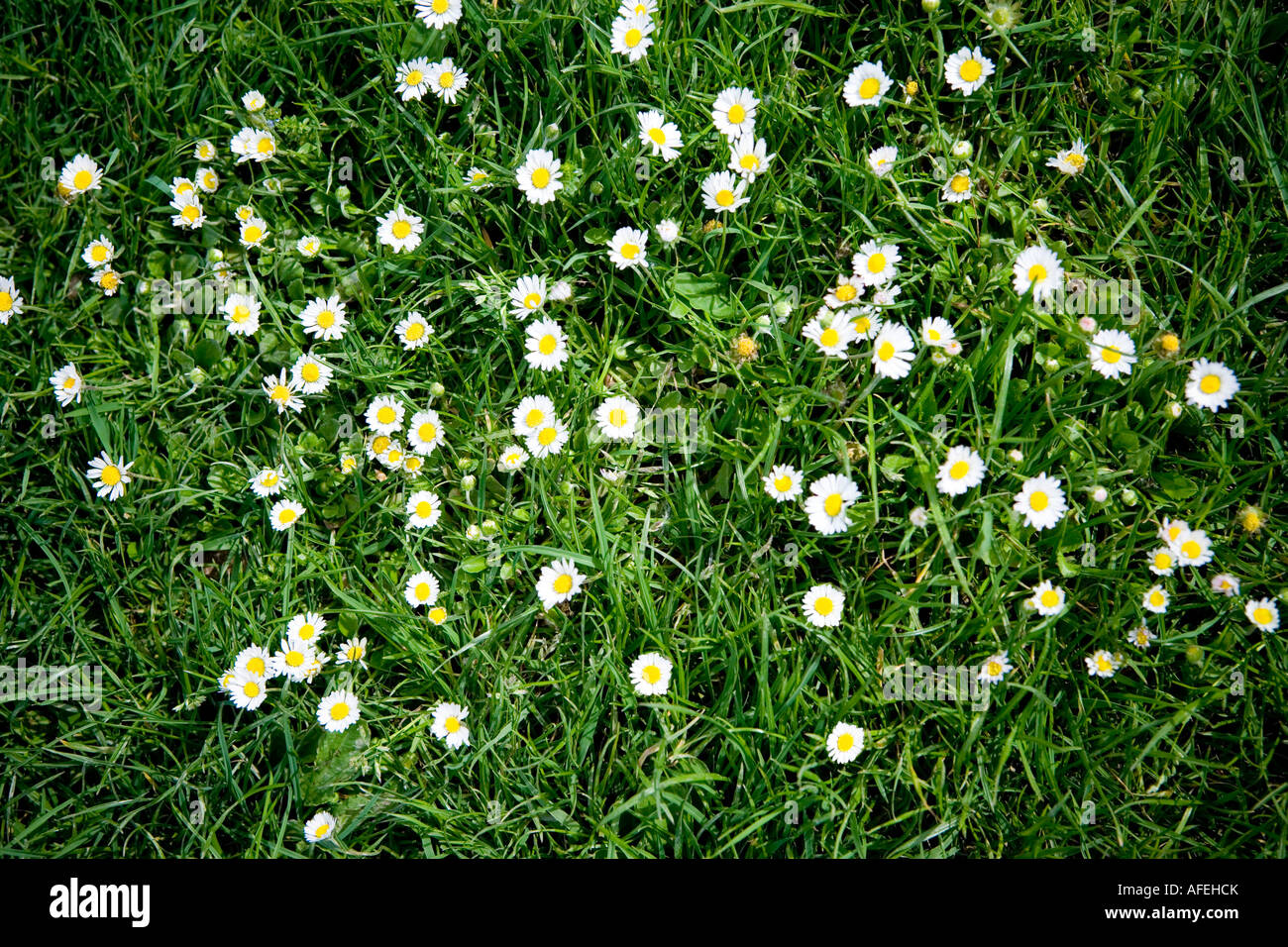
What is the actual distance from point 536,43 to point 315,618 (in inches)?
66.2

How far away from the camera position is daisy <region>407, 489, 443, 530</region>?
2191 mm

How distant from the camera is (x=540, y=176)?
7.58 ft

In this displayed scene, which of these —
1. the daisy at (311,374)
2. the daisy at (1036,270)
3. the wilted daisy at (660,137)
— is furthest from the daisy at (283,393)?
the daisy at (1036,270)

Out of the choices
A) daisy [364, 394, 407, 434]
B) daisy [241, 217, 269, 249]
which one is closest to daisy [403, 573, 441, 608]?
daisy [364, 394, 407, 434]

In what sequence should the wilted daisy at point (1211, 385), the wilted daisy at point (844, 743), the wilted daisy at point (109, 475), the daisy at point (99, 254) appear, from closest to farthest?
the wilted daisy at point (844, 743) < the wilted daisy at point (1211, 385) < the wilted daisy at point (109, 475) < the daisy at point (99, 254)

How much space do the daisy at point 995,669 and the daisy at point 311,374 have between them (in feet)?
6.00

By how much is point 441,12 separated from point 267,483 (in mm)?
1383

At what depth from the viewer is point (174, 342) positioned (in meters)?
2.43

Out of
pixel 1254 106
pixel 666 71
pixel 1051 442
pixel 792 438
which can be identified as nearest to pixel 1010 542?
pixel 1051 442

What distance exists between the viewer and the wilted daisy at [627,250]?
225 cm

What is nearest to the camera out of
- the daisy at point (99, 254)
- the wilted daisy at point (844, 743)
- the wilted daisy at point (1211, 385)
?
the wilted daisy at point (844, 743)

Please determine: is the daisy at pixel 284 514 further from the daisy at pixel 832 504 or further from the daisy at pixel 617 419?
the daisy at pixel 832 504

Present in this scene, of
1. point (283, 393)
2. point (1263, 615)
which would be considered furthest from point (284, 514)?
point (1263, 615)

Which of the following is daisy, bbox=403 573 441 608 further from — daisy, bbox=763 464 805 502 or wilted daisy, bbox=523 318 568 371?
daisy, bbox=763 464 805 502
